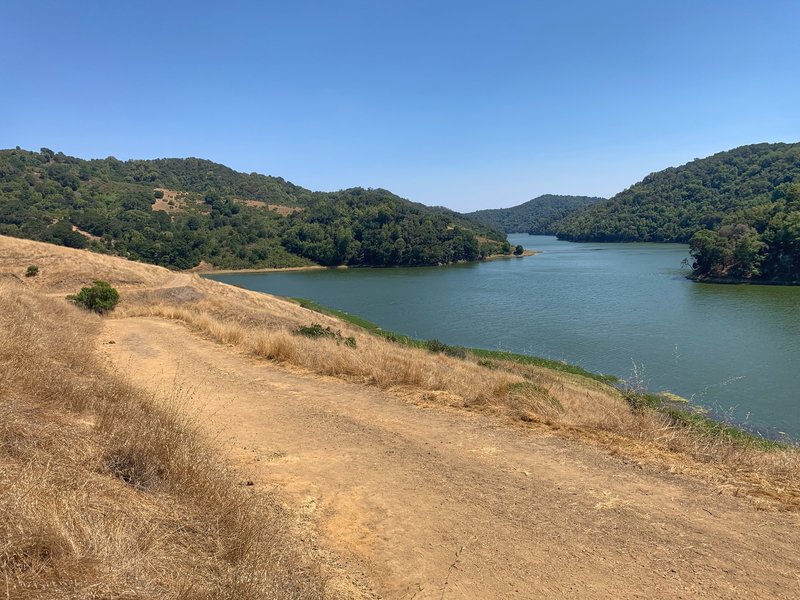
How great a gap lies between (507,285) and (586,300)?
57.3 ft

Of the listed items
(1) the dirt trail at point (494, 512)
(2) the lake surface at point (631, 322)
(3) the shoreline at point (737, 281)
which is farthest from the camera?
(3) the shoreline at point (737, 281)

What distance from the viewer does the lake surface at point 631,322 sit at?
77.8 feet

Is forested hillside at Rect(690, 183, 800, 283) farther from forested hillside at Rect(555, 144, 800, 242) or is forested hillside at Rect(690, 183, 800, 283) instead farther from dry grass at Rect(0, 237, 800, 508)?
dry grass at Rect(0, 237, 800, 508)

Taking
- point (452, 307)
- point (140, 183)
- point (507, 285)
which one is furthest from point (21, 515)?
point (140, 183)

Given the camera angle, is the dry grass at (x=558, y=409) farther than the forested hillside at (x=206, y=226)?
No

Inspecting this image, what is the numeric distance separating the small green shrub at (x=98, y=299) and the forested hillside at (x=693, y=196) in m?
128

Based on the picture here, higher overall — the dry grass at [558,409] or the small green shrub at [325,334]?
the dry grass at [558,409]

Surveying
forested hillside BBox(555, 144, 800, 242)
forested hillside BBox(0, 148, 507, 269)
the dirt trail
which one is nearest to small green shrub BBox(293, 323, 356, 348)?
the dirt trail

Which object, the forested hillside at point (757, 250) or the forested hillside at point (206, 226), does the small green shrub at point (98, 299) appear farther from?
the forested hillside at point (206, 226)

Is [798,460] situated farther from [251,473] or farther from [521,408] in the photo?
[251,473]

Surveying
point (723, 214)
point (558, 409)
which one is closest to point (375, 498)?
point (558, 409)

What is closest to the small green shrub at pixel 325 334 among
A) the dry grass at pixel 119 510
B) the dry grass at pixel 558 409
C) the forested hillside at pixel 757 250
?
the dry grass at pixel 558 409

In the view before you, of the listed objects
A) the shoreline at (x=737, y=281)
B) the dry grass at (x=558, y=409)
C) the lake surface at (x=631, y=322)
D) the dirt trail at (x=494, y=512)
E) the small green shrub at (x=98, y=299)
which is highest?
the small green shrub at (x=98, y=299)

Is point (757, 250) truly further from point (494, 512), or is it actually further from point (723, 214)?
point (723, 214)
